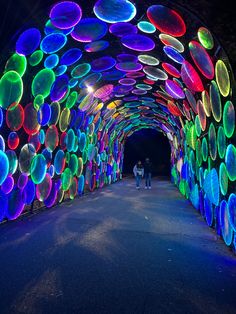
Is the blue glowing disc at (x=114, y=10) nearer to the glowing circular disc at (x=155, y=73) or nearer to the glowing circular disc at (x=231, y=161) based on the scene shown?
the glowing circular disc at (x=155, y=73)

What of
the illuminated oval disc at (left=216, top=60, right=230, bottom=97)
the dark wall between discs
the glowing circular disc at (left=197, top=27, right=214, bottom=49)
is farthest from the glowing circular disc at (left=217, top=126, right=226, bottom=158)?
the dark wall between discs

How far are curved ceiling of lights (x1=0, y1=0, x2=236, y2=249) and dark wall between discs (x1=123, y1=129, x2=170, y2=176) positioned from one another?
1825 centimetres

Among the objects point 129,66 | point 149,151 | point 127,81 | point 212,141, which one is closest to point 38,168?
point 129,66

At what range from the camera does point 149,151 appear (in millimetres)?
28688

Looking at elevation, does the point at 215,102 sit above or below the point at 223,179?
above

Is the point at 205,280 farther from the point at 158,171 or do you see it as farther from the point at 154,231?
the point at 158,171

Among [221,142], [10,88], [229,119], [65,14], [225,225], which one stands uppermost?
[65,14]

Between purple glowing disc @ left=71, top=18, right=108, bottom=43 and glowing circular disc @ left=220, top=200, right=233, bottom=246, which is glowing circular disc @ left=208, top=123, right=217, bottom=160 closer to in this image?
glowing circular disc @ left=220, top=200, right=233, bottom=246

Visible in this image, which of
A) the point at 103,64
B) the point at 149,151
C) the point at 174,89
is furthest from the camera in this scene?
the point at 149,151

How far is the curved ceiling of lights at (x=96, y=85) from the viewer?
489 cm

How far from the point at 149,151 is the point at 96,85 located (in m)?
19.8

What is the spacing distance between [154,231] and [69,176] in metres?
4.66

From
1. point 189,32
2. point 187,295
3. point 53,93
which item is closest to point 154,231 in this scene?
point 187,295

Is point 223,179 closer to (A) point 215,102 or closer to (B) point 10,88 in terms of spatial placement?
(A) point 215,102
